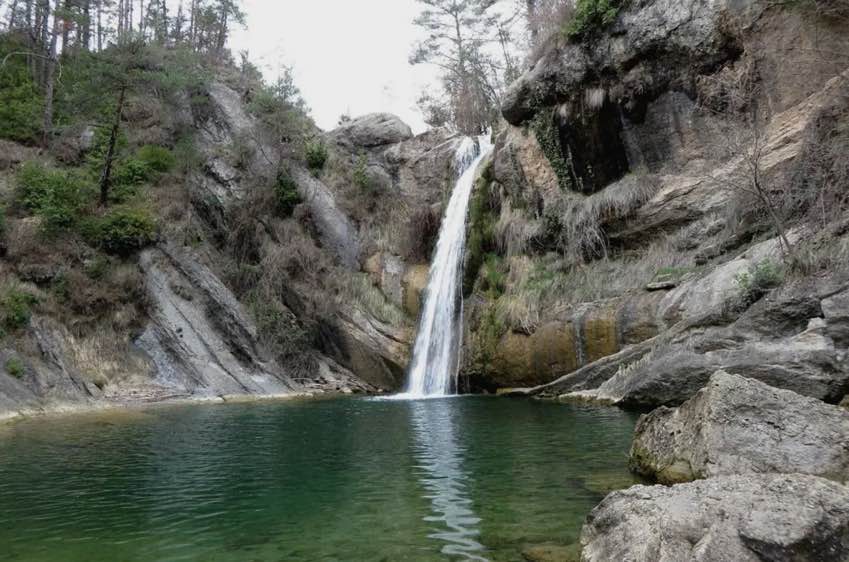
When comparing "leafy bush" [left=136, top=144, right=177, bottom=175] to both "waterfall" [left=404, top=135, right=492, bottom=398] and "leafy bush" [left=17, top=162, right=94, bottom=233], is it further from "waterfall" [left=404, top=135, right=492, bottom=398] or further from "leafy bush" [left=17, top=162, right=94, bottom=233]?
"waterfall" [left=404, top=135, right=492, bottom=398]

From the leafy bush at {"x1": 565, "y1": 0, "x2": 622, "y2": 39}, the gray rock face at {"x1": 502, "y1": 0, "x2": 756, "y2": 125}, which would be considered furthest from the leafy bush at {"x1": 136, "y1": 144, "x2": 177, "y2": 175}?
the leafy bush at {"x1": 565, "y1": 0, "x2": 622, "y2": 39}

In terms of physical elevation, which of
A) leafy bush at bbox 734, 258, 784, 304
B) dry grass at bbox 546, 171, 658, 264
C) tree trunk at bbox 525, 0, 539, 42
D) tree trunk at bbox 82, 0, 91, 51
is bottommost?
leafy bush at bbox 734, 258, 784, 304

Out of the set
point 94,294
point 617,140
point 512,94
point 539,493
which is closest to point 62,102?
point 94,294

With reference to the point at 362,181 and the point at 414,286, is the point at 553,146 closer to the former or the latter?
the point at 414,286

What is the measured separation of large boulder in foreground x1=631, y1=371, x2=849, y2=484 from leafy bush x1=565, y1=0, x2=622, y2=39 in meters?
16.0

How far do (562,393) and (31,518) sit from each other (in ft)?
40.8

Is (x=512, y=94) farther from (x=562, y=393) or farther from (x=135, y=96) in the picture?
(x=135, y=96)

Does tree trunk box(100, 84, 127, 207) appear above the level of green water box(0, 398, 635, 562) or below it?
above

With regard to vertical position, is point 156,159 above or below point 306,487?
above

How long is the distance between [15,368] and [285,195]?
13.1 metres

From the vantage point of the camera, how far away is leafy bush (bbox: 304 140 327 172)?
2852 centimetres

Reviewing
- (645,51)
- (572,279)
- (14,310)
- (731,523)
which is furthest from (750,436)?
(14,310)

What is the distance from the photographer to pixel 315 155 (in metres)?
28.6

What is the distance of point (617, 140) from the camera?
19.1 m
